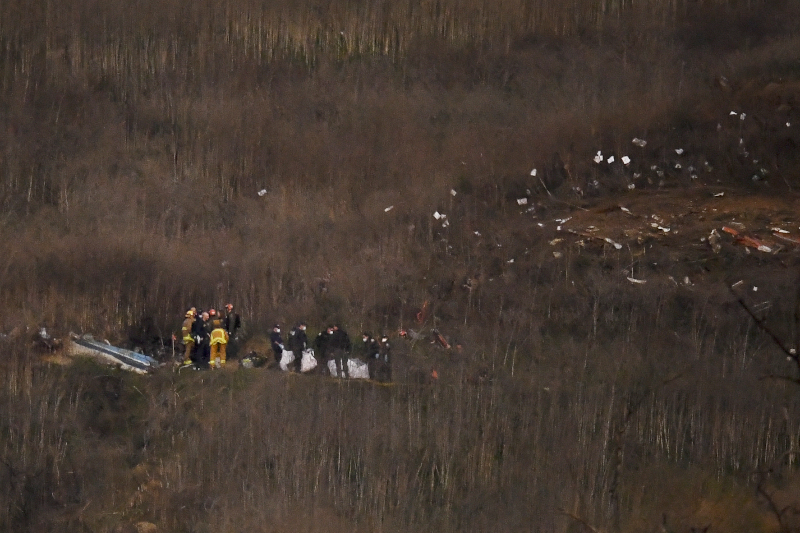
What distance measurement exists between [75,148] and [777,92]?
30.5ft

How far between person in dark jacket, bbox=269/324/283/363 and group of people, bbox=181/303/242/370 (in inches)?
17.4

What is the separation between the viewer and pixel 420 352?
35.3 ft

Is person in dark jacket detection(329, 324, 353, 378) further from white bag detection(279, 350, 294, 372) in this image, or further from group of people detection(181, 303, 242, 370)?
group of people detection(181, 303, 242, 370)

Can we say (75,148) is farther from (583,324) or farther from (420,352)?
(583,324)

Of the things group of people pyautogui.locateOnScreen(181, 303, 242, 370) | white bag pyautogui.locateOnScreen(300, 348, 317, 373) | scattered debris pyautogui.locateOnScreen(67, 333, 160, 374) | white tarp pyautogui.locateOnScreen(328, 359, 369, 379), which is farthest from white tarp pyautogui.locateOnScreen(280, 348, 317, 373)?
scattered debris pyautogui.locateOnScreen(67, 333, 160, 374)

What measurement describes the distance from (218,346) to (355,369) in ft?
5.43

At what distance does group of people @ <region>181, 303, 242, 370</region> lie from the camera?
35.9 feet

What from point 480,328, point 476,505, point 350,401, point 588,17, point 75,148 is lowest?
point 476,505

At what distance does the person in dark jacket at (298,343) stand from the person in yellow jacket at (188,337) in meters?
1.18

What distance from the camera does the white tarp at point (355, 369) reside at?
10.7 meters

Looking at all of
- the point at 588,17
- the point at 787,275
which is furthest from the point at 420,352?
the point at 588,17

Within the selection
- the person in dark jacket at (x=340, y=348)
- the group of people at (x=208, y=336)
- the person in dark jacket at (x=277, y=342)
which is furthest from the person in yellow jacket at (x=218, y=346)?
the person in dark jacket at (x=340, y=348)

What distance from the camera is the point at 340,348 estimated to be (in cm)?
1089

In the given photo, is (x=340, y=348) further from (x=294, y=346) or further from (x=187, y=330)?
(x=187, y=330)
